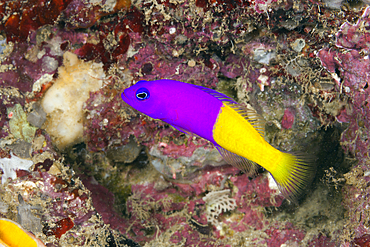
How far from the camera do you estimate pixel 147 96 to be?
2.00 m

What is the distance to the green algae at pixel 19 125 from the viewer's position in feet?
10.8

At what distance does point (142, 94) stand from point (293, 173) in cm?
161

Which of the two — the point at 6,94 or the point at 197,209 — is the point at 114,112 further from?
the point at 197,209

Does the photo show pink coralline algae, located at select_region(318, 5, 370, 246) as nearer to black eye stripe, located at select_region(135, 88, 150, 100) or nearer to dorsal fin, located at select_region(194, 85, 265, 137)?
dorsal fin, located at select_region(194, 85, 265, 137)

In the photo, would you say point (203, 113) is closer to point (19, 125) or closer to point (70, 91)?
point (70, 91)

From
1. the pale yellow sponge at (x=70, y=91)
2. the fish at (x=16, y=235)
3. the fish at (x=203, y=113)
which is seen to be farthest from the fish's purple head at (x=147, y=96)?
the fish at (x=16, y=235)

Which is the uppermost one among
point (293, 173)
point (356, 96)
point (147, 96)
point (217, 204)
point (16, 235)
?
point (147, 96)

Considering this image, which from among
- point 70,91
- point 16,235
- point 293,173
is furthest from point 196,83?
point 16,235

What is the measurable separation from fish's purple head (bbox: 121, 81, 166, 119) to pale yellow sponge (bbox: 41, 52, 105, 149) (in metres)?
1.80

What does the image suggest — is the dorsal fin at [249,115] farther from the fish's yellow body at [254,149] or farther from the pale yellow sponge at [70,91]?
the pale yellow sponge at [70,91]

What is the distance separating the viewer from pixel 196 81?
343cm

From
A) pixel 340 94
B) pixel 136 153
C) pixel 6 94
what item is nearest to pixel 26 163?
pixel 6 94

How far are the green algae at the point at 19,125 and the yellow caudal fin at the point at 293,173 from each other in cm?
322

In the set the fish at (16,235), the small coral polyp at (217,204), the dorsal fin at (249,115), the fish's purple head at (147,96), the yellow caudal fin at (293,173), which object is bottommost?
the small coral polyp at (217,204)
